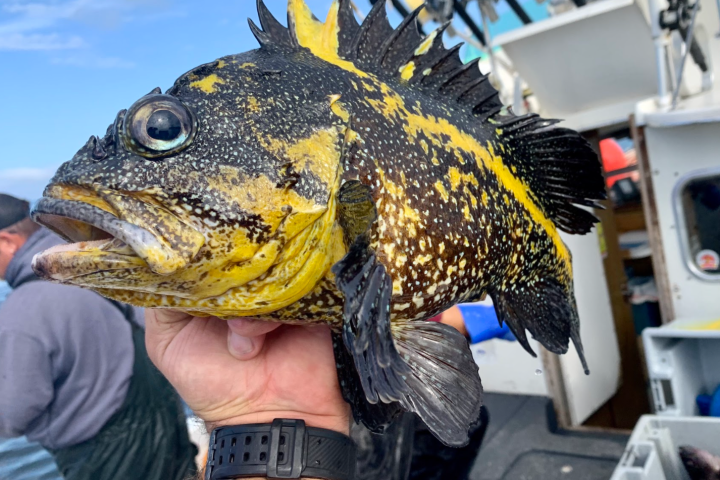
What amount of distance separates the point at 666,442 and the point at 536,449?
133 cm

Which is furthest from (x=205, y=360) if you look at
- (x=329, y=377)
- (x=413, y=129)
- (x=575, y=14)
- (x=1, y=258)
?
(x=575, y=14)

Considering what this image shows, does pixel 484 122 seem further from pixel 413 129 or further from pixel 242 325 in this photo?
pixel 242 325

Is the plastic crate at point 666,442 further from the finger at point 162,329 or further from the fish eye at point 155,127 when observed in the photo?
the fish eye at point 155,127

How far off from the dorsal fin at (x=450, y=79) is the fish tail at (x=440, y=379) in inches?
26.0

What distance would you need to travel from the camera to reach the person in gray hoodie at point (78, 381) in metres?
2.27

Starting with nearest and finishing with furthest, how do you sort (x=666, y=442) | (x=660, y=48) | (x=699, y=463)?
(x=699, y=463) < (x=666, y=442) < (x=660, y=48)

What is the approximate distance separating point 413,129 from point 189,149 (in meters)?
0.57

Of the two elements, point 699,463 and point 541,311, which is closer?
point 541,311

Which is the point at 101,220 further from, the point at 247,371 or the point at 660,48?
the point at 660,48

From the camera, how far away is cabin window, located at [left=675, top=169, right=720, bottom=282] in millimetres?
3955

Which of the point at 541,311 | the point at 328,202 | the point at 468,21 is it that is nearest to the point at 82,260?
the point at 328,202

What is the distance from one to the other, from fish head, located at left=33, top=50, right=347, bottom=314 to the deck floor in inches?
141

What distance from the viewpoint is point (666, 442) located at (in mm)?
3219

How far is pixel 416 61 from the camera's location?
5.19 feet
